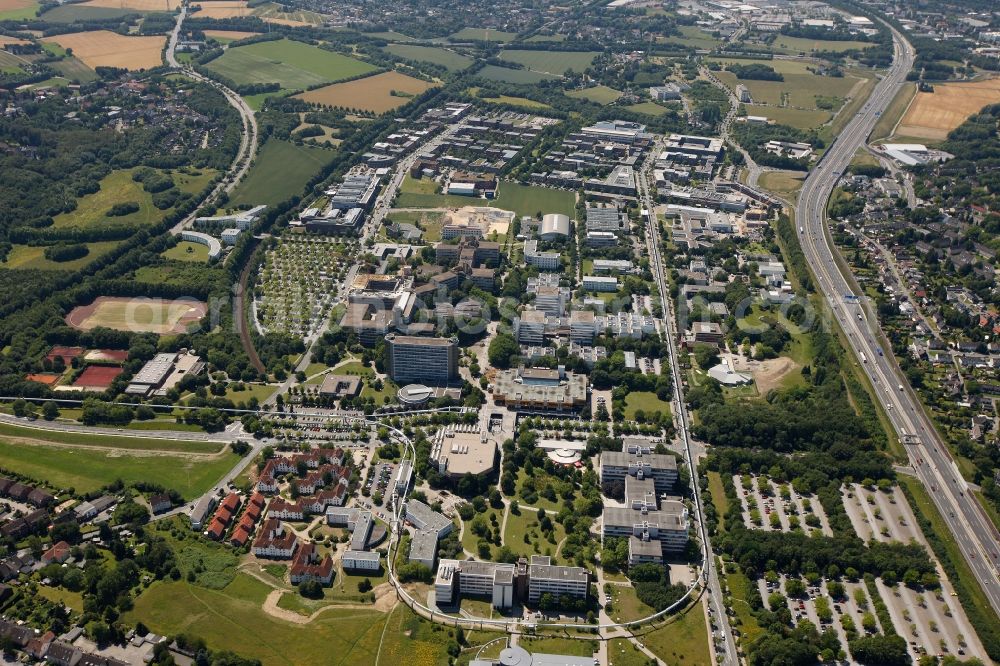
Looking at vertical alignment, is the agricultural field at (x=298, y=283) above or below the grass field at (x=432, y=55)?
below

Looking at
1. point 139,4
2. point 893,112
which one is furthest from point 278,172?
point 139,4

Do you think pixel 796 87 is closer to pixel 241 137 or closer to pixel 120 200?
pixel 241 137

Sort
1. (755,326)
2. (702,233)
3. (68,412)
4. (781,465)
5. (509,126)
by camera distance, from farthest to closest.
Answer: (509,126)
(702,233)
(755,326)
(68,412)
(781,465)

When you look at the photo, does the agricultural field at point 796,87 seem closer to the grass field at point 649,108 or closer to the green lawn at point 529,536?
the grass field at point 649,108

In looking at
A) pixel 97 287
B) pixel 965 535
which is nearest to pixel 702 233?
pixel 965 535

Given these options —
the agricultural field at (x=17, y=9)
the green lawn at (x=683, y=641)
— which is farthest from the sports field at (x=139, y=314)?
the agricultural field at (x=17, y=9)

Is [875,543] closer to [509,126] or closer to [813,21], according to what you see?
[509,126]

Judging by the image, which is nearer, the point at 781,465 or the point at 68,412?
the point at 781,465
